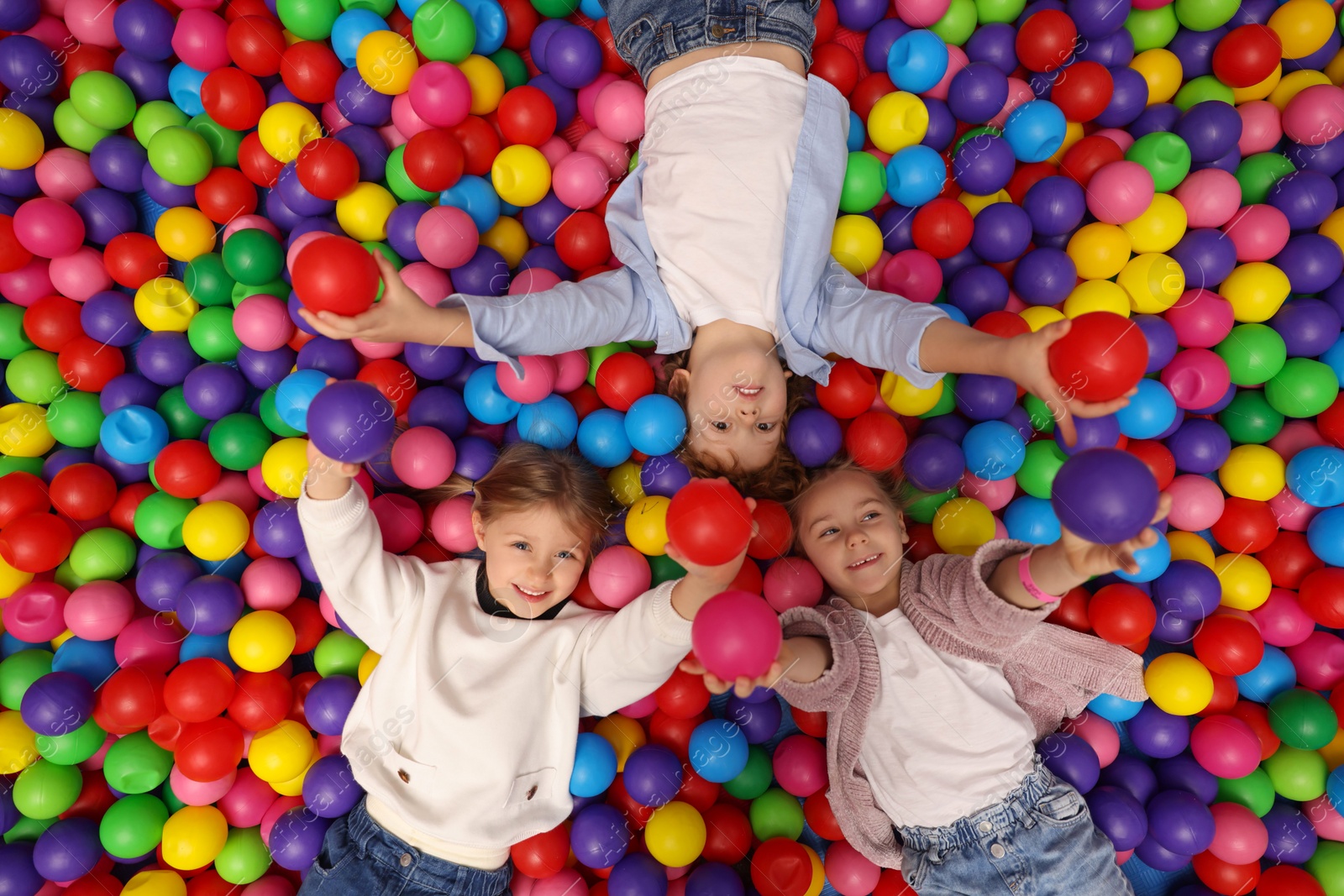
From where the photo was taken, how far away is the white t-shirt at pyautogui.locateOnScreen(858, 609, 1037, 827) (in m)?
1.77

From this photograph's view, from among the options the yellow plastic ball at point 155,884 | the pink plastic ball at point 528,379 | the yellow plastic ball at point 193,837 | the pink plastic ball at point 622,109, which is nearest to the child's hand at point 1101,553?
the pink plastic ball at point 528,379

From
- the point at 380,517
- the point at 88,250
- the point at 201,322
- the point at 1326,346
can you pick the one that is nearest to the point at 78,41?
the point at 88,250

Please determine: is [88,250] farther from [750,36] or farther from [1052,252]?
[1052,252]

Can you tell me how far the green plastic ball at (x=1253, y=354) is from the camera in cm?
216

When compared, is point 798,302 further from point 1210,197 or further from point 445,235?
point 1210,197

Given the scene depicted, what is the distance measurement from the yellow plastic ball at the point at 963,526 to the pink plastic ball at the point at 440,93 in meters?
1.68

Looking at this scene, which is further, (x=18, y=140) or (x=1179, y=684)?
(x=18, y=140)

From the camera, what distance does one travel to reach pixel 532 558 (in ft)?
6.00

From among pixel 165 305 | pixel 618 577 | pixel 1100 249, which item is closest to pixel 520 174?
pixel 165 305

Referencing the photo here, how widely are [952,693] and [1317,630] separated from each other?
120 centimetres

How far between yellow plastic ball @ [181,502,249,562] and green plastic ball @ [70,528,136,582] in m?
0.23

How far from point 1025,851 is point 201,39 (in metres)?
2.91

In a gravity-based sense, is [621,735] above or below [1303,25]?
below

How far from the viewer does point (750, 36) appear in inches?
84.4
